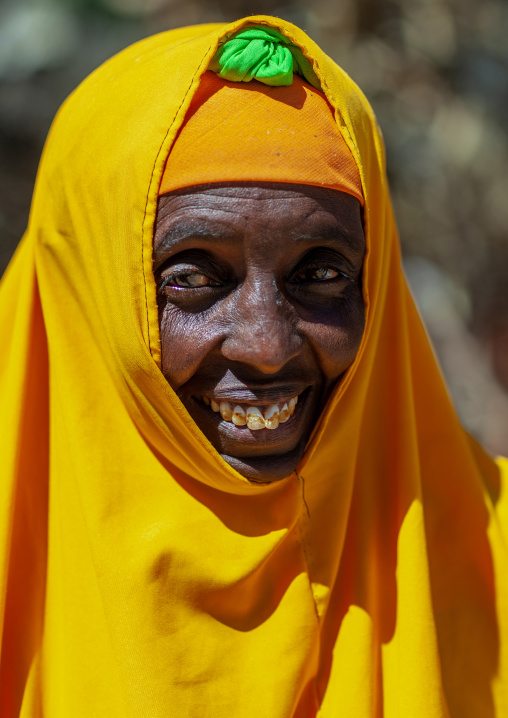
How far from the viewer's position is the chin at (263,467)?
1.89 metres

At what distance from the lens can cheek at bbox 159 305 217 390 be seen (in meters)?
1.77

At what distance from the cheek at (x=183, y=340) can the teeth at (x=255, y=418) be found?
0.17 metres

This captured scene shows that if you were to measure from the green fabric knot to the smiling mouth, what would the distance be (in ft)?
2.51

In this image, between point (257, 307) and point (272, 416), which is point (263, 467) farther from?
point (257, 307)

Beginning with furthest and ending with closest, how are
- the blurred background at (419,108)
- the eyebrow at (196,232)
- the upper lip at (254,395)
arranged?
the blurred background at (419,108)
the upper lip at (254,395)
the eyebrow at (196,232)

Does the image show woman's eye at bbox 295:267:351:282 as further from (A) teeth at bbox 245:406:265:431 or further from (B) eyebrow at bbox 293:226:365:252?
(A) teeth at bbox 245:406:265:431

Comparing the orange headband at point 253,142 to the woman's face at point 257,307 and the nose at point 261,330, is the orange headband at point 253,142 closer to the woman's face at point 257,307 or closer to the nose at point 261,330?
the woman's face at point 257,307

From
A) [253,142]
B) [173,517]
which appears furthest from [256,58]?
[173,517]

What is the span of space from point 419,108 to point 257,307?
539cm

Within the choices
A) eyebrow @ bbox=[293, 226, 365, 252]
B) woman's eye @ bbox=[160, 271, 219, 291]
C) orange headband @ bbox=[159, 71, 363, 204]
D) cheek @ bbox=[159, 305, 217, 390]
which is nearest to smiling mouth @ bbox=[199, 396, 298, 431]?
cheek @ bbox=[159, 305, 217, 390]

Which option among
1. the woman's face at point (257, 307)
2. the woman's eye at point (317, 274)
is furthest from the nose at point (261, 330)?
the woman's eye at point (317, 274)

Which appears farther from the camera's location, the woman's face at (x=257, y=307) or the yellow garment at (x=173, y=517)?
the yellow garment at (x=173, y=517)

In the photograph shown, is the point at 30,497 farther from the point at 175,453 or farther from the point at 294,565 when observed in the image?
the point at 294,565

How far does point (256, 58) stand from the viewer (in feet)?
5.71
